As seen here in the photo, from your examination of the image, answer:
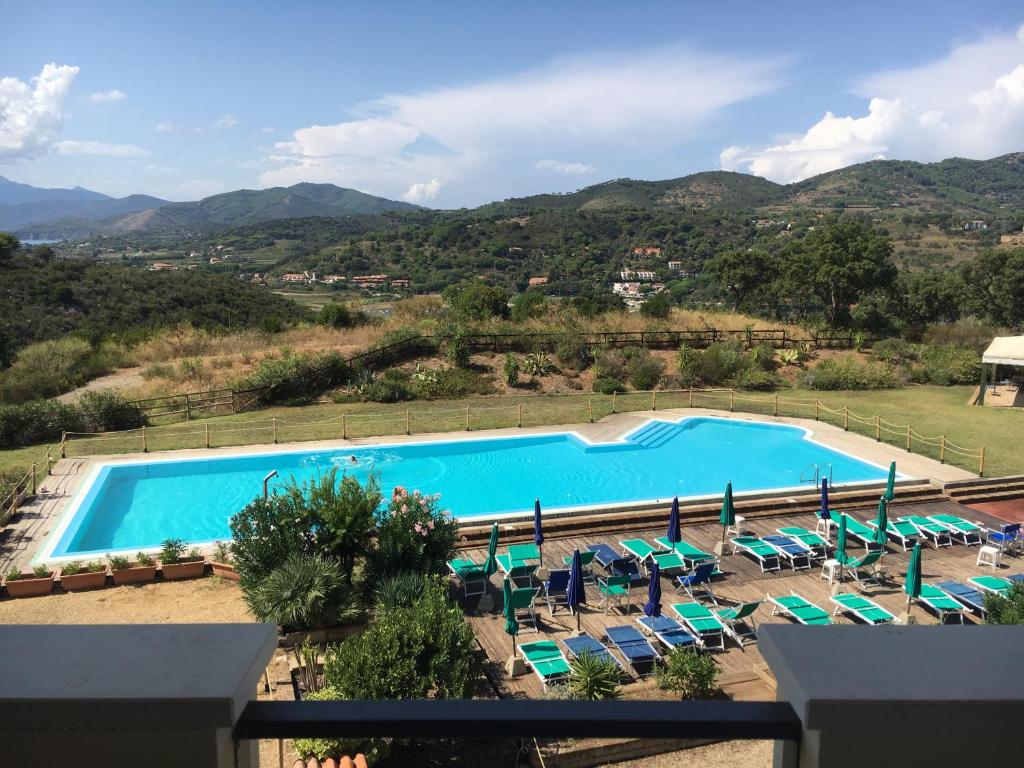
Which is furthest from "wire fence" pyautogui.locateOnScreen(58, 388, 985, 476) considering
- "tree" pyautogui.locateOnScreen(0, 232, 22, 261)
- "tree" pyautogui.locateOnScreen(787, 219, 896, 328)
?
"tree" pyautogui.locateOnScreen(0, 232, 22, 261)

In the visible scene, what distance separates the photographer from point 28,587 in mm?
10047

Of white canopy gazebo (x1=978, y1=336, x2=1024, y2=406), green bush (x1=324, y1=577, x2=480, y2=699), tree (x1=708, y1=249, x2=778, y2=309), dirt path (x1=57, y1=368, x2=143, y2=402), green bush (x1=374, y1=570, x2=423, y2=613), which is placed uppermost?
tree (x1=708, y1=249, x2=778, y2=309)

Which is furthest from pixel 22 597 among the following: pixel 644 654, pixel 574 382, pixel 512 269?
pixel 512 269

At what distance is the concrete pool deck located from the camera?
12.4 meters

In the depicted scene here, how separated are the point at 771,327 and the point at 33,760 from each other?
1259 inches

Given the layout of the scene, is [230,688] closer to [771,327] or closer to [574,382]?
[574,382]

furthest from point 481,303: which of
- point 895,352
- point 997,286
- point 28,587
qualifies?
point 997,286

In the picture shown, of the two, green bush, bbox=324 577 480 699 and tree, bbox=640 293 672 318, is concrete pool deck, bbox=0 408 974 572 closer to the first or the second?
green bush, bbox=324 577 480 699

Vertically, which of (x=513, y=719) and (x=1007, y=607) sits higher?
(x=513, y=719)

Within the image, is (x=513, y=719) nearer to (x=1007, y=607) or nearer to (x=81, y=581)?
(x=1007, y=607)

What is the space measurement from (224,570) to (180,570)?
618mm

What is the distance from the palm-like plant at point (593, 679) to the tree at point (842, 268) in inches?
1120

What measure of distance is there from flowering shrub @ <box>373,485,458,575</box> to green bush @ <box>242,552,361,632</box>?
70 centimetres

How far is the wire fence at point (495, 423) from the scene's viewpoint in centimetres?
1758
